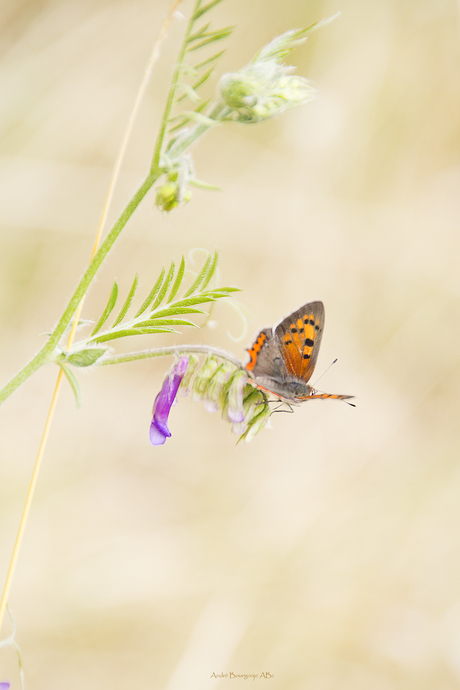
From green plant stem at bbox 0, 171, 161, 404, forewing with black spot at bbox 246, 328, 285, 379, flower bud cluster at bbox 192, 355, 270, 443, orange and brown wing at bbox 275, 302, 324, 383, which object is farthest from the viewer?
orange and brown wing at bbox 275, 302, 324, 383

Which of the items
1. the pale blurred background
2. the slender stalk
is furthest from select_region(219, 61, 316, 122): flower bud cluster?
the pale blurred background

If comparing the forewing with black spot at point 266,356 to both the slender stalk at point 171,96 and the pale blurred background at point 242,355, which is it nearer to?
the slender stalk at point 171,96

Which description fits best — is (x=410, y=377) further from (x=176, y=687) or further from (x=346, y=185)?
(x=176, y=687)

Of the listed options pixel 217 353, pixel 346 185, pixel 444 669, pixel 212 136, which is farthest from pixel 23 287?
pixel 444 669

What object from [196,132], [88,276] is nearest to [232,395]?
[88,276]

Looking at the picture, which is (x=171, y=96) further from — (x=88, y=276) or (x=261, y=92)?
(x=88, y=276)

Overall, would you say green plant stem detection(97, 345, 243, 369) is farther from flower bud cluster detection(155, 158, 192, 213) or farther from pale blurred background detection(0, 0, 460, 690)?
pale blurred background detection(0, 0, 460, 690)

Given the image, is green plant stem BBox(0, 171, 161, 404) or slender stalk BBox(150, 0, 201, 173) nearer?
slender stalk BBox(150, 0, 201, 173)

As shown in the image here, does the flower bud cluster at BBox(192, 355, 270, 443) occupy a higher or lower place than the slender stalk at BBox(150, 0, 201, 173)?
lower
